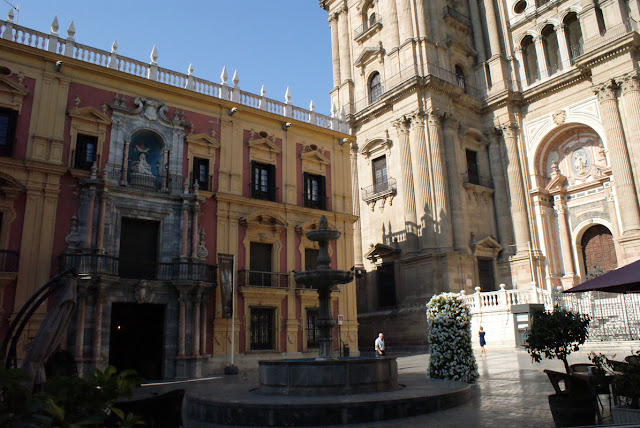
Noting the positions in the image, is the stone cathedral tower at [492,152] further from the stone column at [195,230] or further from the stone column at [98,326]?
the stone column at [98,326]

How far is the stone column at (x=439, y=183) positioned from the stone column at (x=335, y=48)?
9.74 metres

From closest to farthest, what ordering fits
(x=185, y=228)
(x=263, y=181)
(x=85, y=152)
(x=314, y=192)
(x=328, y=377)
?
(x=328, y=377) < (x=85, y=152) < (x=185, y=228) < (x=263, y=181) < (x=314, y=192)

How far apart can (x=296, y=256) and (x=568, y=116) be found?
54.9 ft

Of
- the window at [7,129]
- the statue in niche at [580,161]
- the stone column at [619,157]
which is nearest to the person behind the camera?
the window at [7,129]

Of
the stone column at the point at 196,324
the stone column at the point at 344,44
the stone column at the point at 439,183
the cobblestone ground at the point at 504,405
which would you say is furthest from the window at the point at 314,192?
the stone column at the point at 344,44

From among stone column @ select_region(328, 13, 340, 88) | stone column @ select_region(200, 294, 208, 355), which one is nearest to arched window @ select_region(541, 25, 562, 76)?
stone column @ select_region(328, 13, 340, 88)

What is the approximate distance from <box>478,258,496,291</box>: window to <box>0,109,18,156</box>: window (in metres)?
22.0

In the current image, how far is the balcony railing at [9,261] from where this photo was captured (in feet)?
50.4

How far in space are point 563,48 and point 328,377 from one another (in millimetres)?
25625

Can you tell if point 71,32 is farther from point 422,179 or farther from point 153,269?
point 422,179

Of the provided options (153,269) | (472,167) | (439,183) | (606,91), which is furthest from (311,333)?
(606,91)

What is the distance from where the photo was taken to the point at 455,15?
31.1 meters

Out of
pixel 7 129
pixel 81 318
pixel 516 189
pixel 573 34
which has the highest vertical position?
pixel 573 34

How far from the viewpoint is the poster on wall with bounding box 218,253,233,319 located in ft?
59.9
